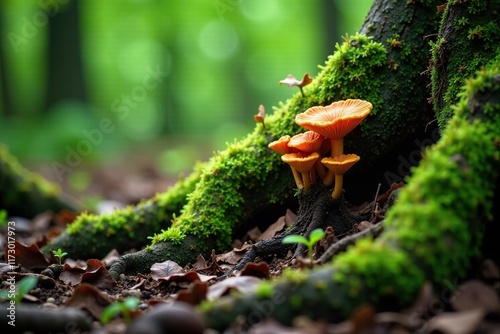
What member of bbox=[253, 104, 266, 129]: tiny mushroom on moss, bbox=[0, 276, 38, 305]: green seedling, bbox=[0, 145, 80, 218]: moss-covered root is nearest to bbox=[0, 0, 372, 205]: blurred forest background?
bbox=[0, 145, 80, 218]: moss-covered root

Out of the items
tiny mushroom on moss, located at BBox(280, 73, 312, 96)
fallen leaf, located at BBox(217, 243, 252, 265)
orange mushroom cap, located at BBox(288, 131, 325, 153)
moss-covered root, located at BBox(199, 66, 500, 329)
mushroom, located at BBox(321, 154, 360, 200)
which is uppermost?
tiny mushroom on moss, located at BBox(280, 73, 312, 96)

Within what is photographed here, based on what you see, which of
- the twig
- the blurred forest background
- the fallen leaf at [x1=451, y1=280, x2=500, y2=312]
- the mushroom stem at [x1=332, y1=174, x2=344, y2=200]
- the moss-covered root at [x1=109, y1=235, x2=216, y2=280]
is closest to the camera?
the fallen leaf at [x1=451, y1=280, x2=500, y2=312]

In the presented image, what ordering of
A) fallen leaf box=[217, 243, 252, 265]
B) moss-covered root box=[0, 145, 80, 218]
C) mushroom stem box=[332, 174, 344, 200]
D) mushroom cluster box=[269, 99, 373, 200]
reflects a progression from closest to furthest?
mushroom cluster box=[269, 99, 373, 200]
mushroom stem box=[332, 174, 344, 200]
fallen leaf box=[217, 243, 252, 265]
moss-covered root box=[0, 145, 80, 218]

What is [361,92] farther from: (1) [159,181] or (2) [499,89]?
(1) [159,181]

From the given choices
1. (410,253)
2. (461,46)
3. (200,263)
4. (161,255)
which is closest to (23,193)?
(161,255)

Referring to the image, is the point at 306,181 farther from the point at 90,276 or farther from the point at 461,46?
the point at 90,276

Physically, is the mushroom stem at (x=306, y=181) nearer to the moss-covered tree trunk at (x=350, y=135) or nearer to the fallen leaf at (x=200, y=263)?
the moss-covered tree trunk at (x=350, y=135)

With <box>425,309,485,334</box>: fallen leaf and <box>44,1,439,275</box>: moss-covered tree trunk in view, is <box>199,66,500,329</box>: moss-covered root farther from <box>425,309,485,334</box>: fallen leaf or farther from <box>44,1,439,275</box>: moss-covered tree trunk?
<box>44,1,439,275</box>: moss-covered tree trunk
